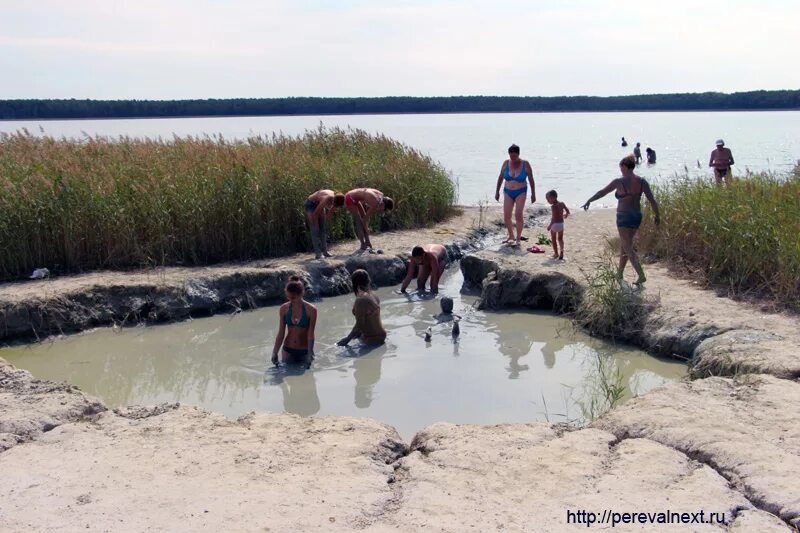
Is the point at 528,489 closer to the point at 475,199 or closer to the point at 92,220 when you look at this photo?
the point at 92,220

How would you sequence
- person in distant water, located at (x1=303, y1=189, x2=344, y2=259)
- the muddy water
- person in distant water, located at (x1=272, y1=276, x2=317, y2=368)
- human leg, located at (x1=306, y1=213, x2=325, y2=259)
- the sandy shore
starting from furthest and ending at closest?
human leg, located at (x1=306, y1=213, x2=325, y2=259) < person in distant water, located at (x1=303, y1=189, x2=344, y2=259) < person in distant water, located at (x1=272, y1=276, x2=317, y2=368) < the muddy water < the sandy shore

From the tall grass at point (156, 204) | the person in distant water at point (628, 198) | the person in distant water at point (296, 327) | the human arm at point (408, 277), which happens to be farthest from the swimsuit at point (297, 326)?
the tall grass at point (156, 204)

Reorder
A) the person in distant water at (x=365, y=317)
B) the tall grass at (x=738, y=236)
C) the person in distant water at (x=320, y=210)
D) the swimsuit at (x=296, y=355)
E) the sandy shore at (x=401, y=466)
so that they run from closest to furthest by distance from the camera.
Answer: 1. the sandy shore at (x=401, y=466)
2. the swimsuit at (x=296, y=355)
3. the person in distant water at (x=365, y=317)
4. the tall grass at (x=738, y=236)
5. the person in distant water at (x=320, y=210)

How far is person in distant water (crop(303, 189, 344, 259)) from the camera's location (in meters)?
10.8

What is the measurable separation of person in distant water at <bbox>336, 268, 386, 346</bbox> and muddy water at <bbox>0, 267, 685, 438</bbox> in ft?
0.47

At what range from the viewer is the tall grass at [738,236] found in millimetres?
8539

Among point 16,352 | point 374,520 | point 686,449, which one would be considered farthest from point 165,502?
point 16,352

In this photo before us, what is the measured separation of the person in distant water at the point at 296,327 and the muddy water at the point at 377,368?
0.15 metres

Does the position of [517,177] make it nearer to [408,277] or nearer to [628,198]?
[408,277]

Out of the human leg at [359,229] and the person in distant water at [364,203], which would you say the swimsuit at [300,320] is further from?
the human leg at [359,229]

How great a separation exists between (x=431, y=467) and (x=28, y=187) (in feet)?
26.3

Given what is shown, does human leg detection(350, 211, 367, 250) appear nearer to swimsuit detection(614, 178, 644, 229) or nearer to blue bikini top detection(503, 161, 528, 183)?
blue bikini top detection(503, 161, 528, 183)

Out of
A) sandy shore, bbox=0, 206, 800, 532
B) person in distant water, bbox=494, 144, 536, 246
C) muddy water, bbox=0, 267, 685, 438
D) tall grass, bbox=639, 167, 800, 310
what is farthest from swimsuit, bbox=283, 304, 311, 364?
person in distant water, bbox=494, 144, 536, 246

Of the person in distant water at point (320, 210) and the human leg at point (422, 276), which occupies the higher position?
the person in distant water at point (320, 210)
